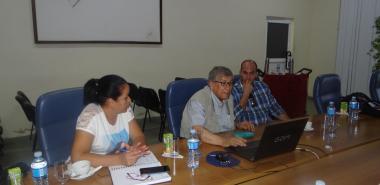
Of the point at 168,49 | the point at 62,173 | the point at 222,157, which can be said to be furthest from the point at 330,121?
the point at 168,49

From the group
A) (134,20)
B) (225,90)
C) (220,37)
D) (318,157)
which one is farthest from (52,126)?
(220,37)

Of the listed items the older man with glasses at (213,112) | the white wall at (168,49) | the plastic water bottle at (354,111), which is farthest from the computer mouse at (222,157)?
the white wall at (168,49)

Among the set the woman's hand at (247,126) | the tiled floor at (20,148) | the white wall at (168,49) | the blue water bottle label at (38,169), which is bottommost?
the tiled floor at (20,148)

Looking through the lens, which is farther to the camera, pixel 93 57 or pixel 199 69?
pixel 199 69

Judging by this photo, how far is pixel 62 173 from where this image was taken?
4.55 feet

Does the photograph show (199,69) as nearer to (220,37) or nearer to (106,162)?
(220,37)

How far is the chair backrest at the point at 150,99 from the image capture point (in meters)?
3.72

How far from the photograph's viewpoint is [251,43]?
5.95 metres

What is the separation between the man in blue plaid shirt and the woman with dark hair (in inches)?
48.6

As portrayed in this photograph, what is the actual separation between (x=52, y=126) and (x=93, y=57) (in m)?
2.73

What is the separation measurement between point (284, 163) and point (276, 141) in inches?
4.9

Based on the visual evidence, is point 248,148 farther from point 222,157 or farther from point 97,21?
point 97,21

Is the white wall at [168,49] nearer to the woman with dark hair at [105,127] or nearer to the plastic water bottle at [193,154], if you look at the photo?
the woman with dark hair at [105,127]

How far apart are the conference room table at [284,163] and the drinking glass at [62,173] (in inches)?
0.8
